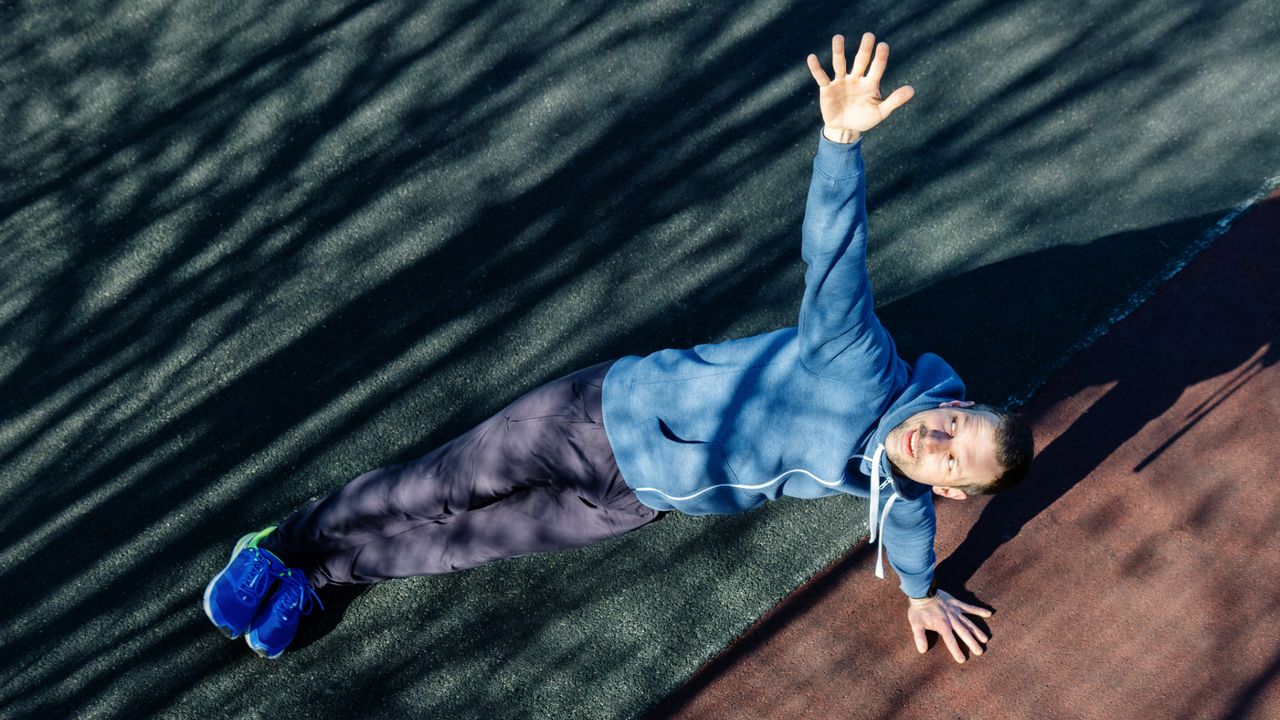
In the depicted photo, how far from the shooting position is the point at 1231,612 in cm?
407

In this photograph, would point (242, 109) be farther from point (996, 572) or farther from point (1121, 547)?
point (1121, 547)

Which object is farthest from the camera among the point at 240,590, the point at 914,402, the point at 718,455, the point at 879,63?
the point at 240,590

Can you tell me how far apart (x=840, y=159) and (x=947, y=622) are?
2191 mm

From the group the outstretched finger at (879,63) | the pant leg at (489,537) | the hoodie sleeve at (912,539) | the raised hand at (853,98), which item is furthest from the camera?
the pant leg at (489,537)

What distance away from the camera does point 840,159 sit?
8.61 feet

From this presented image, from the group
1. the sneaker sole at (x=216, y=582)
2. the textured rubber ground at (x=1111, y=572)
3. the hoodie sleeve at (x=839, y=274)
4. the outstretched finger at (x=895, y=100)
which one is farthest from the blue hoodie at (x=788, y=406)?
the sneaker sole at (x=216, y=582)

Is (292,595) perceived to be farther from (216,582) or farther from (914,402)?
(914,402)

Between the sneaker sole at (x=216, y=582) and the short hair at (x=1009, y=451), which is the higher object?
the sneaker sole at (x=216, y=582)

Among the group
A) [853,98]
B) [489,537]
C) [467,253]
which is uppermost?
[853,98]

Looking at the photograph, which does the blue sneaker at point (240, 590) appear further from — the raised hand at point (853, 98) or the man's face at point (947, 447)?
the raised hand at point (853, 98)

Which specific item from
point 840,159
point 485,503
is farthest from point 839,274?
point 485,503

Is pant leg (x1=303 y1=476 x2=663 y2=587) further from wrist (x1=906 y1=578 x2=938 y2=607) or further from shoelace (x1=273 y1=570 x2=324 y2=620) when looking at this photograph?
wrist (x1=906 y1=578 x2=938 y2=607)

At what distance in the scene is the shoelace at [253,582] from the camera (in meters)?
3.76

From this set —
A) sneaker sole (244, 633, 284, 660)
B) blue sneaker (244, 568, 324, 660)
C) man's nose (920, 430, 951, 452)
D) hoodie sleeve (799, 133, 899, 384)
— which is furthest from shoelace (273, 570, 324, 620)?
man's nose (920, 430, 951, 452)
